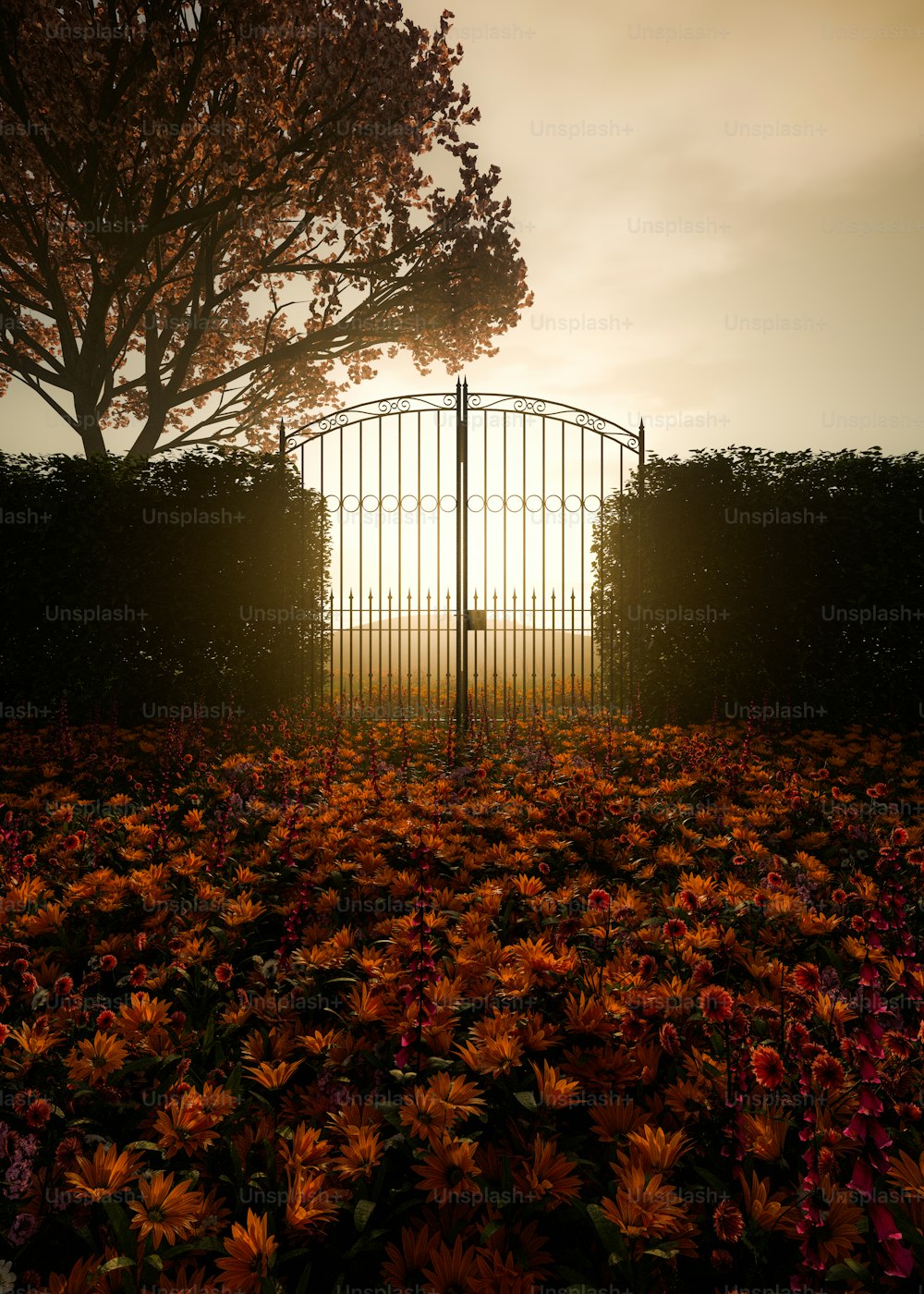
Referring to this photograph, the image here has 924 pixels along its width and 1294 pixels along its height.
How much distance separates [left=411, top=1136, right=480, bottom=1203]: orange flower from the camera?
4.77ft

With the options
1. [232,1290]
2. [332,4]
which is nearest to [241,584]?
[232,1290]

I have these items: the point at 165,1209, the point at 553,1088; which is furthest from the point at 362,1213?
the point at 553,1088

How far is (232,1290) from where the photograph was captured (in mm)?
1286

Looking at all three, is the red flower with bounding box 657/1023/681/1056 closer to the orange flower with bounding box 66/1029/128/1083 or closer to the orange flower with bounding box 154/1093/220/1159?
the orange flower with bounding box 154/1093/220/1159

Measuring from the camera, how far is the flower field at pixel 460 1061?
4.47 ft

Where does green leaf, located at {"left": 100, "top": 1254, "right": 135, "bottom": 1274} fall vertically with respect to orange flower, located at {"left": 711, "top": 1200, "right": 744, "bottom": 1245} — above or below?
below

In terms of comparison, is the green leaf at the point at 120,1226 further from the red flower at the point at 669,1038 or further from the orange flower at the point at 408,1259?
the red flower at the point at 669,1038

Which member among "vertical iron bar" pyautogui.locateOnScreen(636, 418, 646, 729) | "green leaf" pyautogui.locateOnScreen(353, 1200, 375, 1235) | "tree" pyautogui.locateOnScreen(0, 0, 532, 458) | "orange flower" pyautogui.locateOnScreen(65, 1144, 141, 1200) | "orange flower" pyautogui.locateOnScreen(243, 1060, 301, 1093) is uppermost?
"tree" pyautogui.locateOnScreen(0, 0, 532, 458)

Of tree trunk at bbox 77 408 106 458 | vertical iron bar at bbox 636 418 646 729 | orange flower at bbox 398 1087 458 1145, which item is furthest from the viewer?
tree trunk at bbox 77 408 106 458

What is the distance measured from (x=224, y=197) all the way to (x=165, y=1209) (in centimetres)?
1223

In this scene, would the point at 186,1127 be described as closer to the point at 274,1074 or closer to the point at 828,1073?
the point at 274,1074

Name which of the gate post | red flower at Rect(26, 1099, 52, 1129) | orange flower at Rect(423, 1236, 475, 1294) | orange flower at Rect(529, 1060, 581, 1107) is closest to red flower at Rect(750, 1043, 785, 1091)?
orange flower at Rect(529, 1060, 581, 1107)

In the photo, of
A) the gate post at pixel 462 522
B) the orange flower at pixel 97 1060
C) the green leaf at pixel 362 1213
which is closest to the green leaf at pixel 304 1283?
the green leaf at pixel 362 1213

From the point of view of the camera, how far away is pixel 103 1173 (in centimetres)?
147
